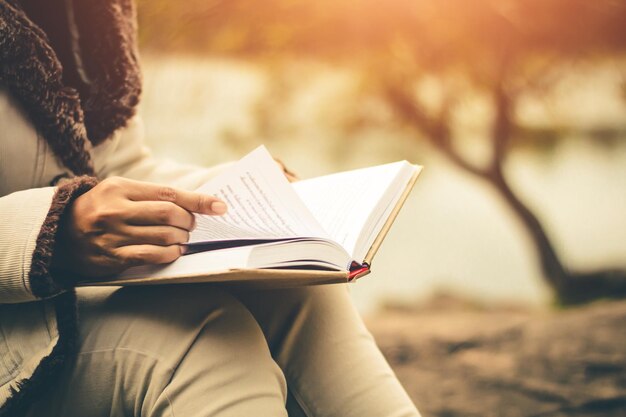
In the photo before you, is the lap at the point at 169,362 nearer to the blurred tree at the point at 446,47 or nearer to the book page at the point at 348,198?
the book page at the point at 348,198

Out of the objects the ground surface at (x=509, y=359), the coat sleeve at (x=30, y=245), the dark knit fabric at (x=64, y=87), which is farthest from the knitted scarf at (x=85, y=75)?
the ground surface at (x=509, y=359)

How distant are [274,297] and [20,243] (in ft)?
0.82

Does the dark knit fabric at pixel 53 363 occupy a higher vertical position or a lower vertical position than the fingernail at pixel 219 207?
lower

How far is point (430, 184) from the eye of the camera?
1.61 m

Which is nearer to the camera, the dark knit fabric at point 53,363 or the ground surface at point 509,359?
the dark knit fabric at point 53,363

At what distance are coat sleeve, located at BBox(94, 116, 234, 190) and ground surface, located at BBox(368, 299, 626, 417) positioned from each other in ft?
2.22

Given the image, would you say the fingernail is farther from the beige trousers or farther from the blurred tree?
the blurred tree

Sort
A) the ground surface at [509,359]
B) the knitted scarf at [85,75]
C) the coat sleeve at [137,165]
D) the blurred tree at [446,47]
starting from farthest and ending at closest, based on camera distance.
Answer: the blurred tree at [446,47], the ground surface at [509,359], the coat sleeve at [137,165], the knitted scarf at [85,75]

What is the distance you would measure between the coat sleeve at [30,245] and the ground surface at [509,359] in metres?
0.86

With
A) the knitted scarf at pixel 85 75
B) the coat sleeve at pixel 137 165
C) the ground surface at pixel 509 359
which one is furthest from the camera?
the ground surface at pixel 509 359

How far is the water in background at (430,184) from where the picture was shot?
1.57 m

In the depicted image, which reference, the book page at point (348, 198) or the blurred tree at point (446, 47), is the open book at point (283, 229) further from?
the blurred tree at point (446, 47)

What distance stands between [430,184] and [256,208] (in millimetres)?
1157

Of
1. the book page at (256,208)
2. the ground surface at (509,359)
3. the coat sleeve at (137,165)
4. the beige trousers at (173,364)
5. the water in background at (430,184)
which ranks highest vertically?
the book page at (256,208)
